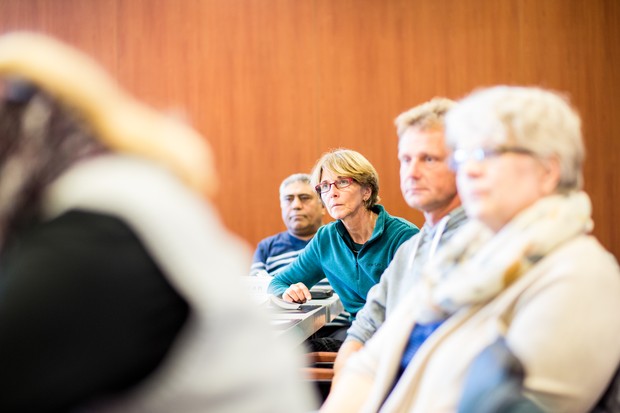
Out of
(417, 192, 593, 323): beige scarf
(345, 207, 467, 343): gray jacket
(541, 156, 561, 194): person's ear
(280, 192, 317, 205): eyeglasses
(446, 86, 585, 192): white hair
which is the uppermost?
(446, 86, 585, 192): white hair

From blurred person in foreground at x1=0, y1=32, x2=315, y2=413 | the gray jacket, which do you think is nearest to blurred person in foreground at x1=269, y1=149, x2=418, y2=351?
the gray jacket

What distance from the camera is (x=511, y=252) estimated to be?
4.13ft

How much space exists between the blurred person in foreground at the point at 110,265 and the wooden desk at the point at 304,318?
1291mm

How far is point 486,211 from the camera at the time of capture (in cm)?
134

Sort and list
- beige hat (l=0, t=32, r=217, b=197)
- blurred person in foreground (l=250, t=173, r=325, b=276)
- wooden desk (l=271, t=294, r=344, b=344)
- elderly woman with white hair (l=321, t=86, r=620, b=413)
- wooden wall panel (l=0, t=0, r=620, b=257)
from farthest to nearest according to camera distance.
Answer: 1. wooden wall panel (l=0, t=0, r=620, b=257)
2. blurred person in foreground (l=250, t=173, r=325, b=276)
3. wooden desk (l=271, t=294, r=344, b=344)
4. elderly woman with white hair (l=321, t=86, r=620, b=413)
5. beige hat (l=0, t=32, r=217, b=197)

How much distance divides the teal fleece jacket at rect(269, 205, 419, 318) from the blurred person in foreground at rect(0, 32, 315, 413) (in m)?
1.95

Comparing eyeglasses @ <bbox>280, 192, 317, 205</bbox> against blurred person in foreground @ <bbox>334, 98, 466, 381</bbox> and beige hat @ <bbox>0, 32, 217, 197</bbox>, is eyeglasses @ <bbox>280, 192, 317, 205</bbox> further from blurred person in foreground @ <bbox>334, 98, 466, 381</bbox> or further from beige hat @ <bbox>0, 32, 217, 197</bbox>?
beige hat @ <bbox>0, 32, 217, 197</bbox>

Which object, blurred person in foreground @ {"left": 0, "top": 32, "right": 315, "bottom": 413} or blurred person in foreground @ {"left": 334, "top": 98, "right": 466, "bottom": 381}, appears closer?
blurred person in foreground @ {"left": 0, "top": 32, "right": 315, "bottom": 413}

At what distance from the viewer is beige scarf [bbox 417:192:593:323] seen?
125 cm

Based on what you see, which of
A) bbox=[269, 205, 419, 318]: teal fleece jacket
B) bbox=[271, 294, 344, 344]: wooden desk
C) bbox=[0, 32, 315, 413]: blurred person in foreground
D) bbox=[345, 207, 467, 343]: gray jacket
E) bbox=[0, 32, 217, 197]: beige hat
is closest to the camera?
bbox=[0, 32, 315, 413]: blurred person in foreground

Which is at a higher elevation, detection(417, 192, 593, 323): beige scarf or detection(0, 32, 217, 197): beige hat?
detection(0, 32, 217, 197): beige hat

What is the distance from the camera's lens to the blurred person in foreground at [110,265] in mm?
680

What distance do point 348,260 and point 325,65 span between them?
3342 mm

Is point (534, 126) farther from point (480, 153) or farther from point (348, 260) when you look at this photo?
point (348, 260)
